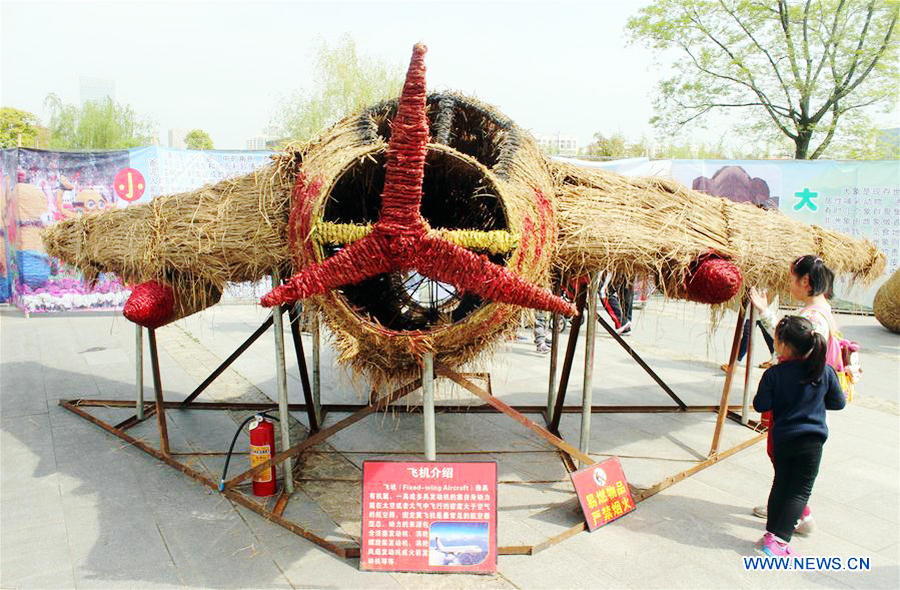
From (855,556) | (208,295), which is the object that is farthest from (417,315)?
(855,556)

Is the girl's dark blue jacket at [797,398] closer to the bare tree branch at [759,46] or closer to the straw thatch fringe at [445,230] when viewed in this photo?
the straw thatch fringe at [445,230]

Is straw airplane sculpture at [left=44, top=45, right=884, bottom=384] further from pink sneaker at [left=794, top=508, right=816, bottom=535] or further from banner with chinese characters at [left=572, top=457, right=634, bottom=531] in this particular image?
pink sneaker at [left=794, top=508, right=816, bottom=535]

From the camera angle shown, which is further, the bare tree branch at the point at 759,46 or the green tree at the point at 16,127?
the green tree at the point at 16,127

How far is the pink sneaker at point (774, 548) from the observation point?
12.8 feet

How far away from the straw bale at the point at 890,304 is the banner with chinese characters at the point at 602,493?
11.5m

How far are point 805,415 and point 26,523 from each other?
571 centimetres

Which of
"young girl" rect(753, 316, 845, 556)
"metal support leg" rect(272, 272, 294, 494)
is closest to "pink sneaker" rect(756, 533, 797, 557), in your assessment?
"young girl" rect(753, 316, 845, 556)

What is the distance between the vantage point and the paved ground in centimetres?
373

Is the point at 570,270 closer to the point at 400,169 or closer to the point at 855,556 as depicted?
the point at 400,169

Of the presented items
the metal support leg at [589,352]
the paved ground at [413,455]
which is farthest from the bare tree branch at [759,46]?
the metal support leg at [589,352]

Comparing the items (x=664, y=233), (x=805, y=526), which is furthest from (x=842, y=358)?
(x=664, y=233)

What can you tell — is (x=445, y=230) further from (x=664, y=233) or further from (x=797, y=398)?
(x=797, y=398)

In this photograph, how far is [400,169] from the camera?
2.62 m

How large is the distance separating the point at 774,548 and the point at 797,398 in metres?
1.08
